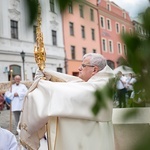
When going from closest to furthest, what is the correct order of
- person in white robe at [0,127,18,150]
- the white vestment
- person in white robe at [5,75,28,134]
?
the white vestment < person in white robe at [0,127,18,150] < person in white robe at [5,75,28,134]

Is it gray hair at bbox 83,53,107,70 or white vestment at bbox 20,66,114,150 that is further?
gray hair at bbox 83,53,107,70

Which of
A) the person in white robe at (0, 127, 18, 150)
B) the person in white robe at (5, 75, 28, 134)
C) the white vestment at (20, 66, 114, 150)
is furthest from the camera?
the person in white robe at (5, 75, 28, 134)

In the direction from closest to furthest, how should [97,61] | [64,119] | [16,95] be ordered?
[64,119]
[97,61]
[16,95]

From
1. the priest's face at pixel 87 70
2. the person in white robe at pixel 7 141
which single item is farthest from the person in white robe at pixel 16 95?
the priest's face at pixel 87 70

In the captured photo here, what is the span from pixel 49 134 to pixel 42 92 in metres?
0.32

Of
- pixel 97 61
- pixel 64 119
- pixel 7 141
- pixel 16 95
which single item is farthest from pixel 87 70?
pixel 16 95

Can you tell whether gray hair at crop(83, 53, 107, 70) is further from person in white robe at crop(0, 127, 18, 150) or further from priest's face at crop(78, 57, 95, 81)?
person in white robe at crop(0, 127, 18, 150)

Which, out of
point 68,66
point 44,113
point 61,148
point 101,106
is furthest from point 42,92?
point 68,66

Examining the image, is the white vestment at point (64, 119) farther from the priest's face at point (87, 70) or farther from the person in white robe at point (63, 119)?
the priest's face at point (87, 70)

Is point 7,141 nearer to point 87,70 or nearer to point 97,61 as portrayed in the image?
point 87,70

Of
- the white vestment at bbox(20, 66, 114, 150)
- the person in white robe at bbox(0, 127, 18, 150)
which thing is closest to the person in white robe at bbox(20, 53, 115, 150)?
the white vestment at bbox(20, 66, 114, 150)

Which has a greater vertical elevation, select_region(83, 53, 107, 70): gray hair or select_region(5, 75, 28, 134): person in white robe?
select_region(83, 53, 107, 70): gray hair

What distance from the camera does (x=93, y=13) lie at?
0.62 metres

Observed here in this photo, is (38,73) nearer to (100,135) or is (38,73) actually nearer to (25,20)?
(100,135)
